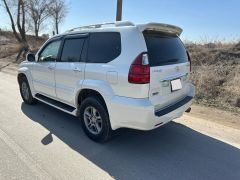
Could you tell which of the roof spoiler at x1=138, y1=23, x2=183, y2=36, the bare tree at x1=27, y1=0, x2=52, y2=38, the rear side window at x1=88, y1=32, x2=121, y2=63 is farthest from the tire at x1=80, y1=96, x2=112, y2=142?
the bare tree at x1=27, y1=0, x2=52, y2=38

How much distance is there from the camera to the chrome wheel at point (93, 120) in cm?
431

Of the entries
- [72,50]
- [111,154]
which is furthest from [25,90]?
[111,154]

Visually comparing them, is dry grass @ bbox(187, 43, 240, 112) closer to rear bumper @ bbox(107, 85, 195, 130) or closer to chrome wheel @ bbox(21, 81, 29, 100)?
rear bumper @ bbox(107, 85, 195, 130)

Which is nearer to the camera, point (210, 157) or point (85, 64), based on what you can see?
point (210, 157)

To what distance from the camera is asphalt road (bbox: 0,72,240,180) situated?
3404 millimetres

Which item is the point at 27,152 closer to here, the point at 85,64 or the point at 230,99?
the point at 85,64

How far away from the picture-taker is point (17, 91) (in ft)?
26.6

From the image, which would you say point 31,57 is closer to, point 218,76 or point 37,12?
point 218,76

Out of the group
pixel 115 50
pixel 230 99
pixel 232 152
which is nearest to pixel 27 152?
pixel 115 50

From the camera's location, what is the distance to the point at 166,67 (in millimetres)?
3900

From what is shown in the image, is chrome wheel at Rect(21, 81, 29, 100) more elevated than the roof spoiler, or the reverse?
the roof spoiler

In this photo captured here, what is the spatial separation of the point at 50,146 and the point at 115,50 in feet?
6.33

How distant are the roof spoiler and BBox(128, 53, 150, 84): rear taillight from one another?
0.44 meters

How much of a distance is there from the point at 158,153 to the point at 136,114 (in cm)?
84
